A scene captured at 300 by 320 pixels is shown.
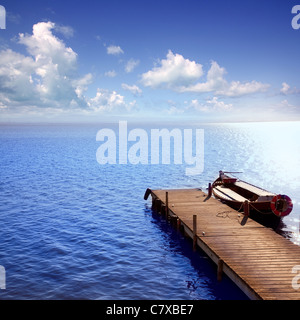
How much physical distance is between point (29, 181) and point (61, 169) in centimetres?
1403

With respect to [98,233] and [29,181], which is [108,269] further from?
[29,181]

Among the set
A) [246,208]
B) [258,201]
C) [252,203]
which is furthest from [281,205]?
[246,208]

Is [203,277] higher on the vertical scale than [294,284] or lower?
lower

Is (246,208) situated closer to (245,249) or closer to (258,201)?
(258,201)

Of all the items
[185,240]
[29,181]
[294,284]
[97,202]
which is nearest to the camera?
[294,284]

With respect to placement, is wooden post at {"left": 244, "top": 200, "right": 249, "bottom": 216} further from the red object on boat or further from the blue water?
the blue water

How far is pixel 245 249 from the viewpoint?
1702 cm

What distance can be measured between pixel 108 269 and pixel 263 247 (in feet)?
29.3

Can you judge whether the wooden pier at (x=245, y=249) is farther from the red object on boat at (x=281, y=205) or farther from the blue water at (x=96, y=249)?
the red object on boat at (x=281, y=205)

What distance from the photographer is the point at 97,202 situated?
34.6 metres

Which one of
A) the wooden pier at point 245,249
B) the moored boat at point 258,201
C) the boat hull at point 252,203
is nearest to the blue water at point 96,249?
the boat hull at point 252,203
